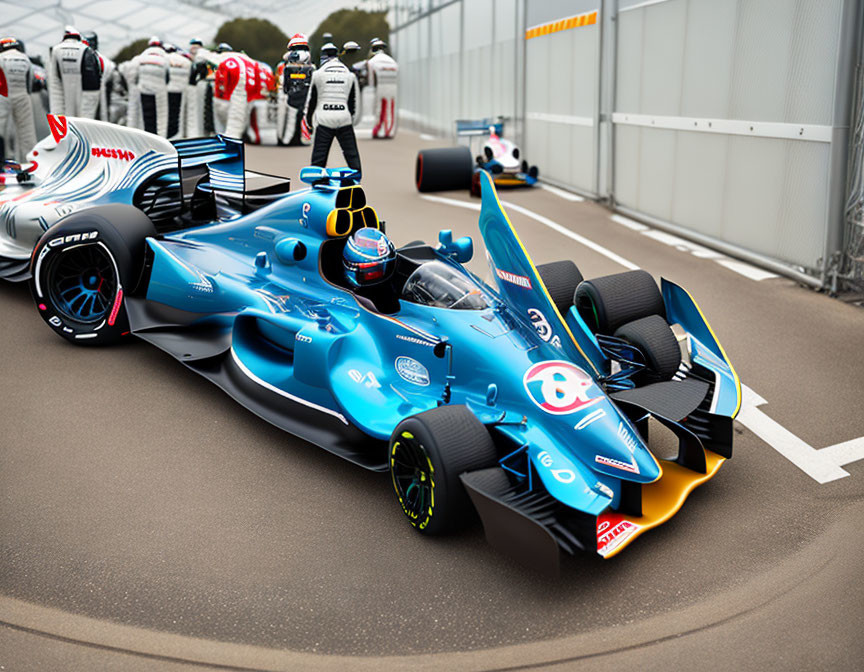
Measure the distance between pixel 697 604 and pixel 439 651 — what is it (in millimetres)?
1048

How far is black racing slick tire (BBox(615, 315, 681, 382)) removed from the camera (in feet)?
15.0

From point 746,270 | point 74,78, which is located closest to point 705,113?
point 746,270

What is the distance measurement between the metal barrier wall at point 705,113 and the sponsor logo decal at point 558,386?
4.70 metres

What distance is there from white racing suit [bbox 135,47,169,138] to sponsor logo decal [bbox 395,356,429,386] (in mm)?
13149

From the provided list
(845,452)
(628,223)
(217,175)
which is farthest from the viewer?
(628,223)

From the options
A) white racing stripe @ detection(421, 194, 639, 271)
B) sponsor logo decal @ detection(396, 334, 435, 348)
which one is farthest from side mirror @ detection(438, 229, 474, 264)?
white racing stripe @ detection(421, 194, 639, 271)

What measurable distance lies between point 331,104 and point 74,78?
233 inches

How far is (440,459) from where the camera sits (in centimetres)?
349

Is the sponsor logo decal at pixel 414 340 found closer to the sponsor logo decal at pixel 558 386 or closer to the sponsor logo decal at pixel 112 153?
the sponsor logo decal at pixel 558 386

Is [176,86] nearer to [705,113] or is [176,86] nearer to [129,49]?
[705,113]

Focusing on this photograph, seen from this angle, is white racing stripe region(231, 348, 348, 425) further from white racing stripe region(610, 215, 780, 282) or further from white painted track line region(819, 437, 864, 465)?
white racing stripe region(610, 215, 780, 282)

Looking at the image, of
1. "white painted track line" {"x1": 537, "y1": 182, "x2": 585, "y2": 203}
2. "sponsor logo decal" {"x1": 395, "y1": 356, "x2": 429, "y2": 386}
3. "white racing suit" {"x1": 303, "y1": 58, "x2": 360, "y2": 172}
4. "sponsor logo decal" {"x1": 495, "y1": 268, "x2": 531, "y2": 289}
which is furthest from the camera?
"white painted track line" {"x1": 537, "y1": 182, "x2": 585, "y2": 203}

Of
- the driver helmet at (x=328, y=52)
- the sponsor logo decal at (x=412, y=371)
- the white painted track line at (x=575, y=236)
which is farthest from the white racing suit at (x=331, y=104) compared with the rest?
the sponsor logo decal at (x=412, y=371)

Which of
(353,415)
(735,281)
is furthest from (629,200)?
(353,415)
